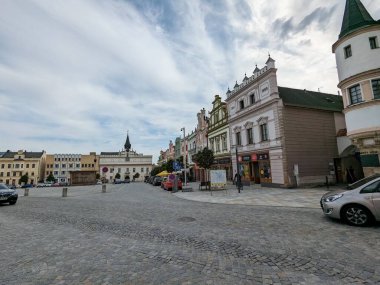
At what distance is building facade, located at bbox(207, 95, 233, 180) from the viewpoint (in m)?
31.3

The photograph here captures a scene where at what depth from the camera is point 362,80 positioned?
15.9 metres

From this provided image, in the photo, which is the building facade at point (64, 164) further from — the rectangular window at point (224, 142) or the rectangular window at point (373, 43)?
the rectangular window at point (373, 43)

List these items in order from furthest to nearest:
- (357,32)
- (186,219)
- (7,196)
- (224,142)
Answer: (224,142)
(357,32)
(7,196)
(186,219)

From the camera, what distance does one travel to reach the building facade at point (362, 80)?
15.4 metres

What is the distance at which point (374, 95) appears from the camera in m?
15.4

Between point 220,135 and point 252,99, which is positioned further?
point 220,135

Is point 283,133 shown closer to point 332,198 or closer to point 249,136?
point 249,136

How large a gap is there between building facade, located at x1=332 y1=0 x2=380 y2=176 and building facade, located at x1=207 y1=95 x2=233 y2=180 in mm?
15755

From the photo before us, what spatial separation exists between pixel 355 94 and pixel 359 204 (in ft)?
43.0

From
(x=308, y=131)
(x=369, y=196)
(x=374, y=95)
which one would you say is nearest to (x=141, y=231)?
(x=369, y=196)

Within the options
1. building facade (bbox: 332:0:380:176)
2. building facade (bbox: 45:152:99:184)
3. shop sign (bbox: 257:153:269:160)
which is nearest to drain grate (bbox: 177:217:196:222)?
building facade (bbox: 332:0:380:176)

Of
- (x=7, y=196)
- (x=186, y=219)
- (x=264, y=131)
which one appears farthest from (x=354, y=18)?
(x=7, y=196)

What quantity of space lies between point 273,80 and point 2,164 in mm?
100336

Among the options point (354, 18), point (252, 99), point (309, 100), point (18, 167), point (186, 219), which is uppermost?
point (354, 18)
